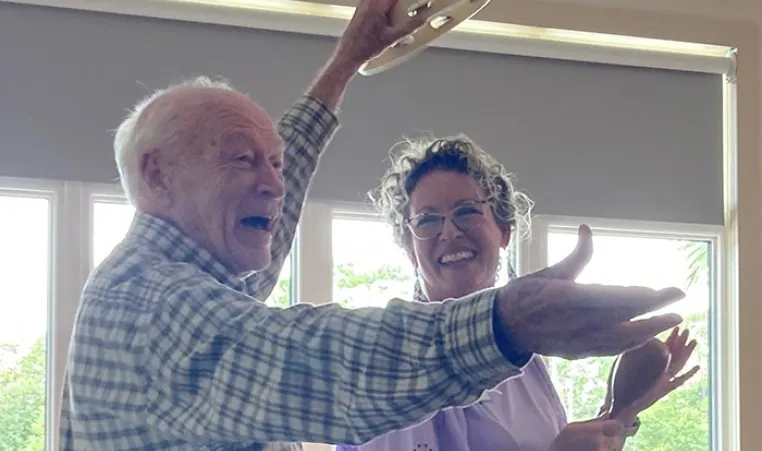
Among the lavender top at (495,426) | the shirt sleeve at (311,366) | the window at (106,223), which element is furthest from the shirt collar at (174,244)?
the window at (106,223)

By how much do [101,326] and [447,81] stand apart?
6.10 ft

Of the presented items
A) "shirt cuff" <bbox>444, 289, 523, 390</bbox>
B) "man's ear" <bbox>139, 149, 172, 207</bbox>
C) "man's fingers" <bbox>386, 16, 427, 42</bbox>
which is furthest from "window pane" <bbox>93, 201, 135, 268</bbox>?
"shirt cuff" <bbox>444, 289, 523, 390</bbox>

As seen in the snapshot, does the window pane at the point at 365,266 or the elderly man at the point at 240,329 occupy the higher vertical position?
the window pane at the point at 365,266

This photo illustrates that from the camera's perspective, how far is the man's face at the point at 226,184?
3.36ft

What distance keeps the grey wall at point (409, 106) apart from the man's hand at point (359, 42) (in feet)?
3.32

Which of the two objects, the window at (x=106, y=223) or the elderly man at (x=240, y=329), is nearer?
the elderly man at (x=240, y=329)

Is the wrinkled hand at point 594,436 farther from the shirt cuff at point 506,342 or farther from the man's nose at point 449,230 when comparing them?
the shirt cuff at point 506,342

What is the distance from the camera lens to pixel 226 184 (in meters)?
1.02

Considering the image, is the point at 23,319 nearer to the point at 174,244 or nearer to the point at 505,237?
the point at 505,237

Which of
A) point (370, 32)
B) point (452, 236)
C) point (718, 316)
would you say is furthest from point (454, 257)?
point (718, 316)

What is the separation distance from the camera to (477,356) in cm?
73

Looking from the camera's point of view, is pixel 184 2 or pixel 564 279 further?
pixel 184 2

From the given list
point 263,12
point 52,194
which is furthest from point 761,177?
point 52,194

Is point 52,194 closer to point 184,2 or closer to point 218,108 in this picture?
point 184,2
